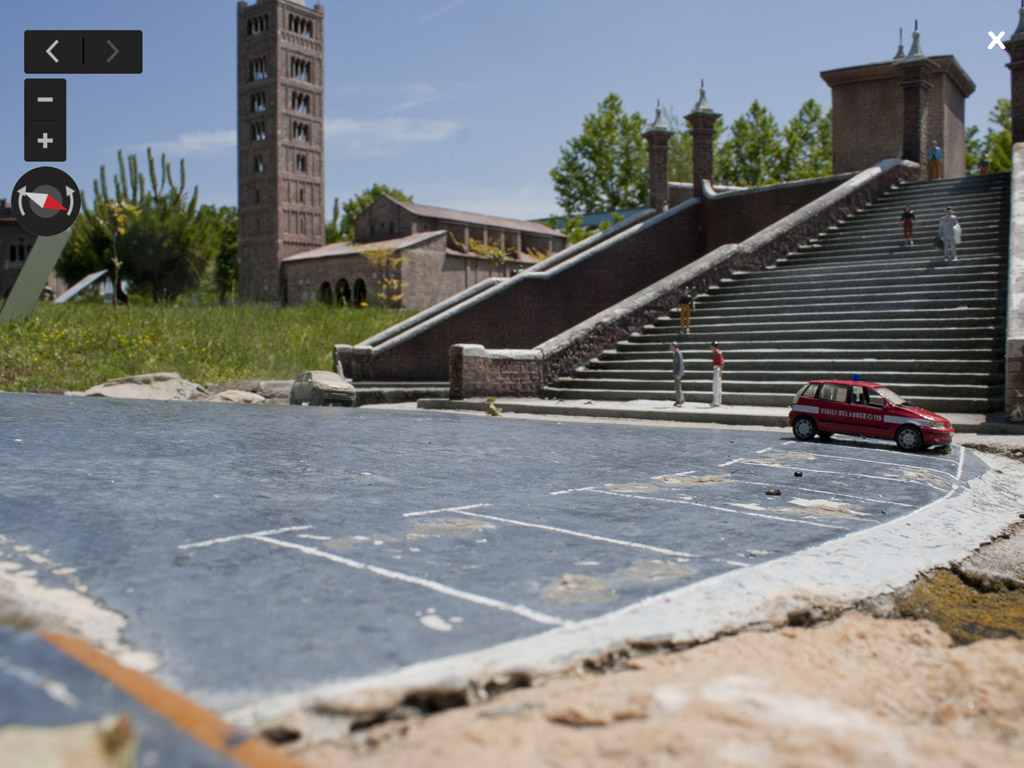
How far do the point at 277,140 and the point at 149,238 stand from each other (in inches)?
914

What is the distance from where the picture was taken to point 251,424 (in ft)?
44.1

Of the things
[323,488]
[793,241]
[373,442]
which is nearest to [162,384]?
[373,442]

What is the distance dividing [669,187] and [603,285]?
933 cm

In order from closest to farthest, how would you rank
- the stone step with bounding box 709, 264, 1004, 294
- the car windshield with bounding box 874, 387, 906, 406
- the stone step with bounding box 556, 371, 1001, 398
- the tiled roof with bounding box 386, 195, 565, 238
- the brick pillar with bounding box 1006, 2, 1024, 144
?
the car windshield with bounding box 874, 387, 906, 406
the stone step with bounding box 556, 371, 1001, 398
the stone step with bounding box 709, 264, 1004, 294
the brick pillar with bounding box 1006, 2, 1024, 144
the tiled roof with bounding box 386, 195, 565, 238

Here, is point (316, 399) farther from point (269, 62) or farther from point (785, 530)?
point (269, 62)

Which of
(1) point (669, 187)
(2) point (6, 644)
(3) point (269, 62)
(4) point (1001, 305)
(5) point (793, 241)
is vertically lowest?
(2) point (6, 644)

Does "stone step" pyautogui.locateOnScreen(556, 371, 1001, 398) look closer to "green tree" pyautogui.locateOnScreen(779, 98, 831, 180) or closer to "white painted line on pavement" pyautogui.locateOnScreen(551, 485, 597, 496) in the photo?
"white painted line on pavement" pyautogui.locateOnScreen(551, 485, 597, 496)

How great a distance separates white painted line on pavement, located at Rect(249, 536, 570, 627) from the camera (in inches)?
164

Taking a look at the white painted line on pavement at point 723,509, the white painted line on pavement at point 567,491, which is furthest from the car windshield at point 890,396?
the white painted line on pavement at point 567,491

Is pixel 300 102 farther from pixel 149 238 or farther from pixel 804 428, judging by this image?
pixel 804 428

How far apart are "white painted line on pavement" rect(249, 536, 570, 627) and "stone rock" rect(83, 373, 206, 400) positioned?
1646 centimetres

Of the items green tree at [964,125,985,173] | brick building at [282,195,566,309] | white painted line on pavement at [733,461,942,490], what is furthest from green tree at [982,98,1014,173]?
white painted line on pavement at [733,461,942,490]

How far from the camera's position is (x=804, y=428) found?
12703mm

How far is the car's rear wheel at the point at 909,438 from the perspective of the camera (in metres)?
11.6
